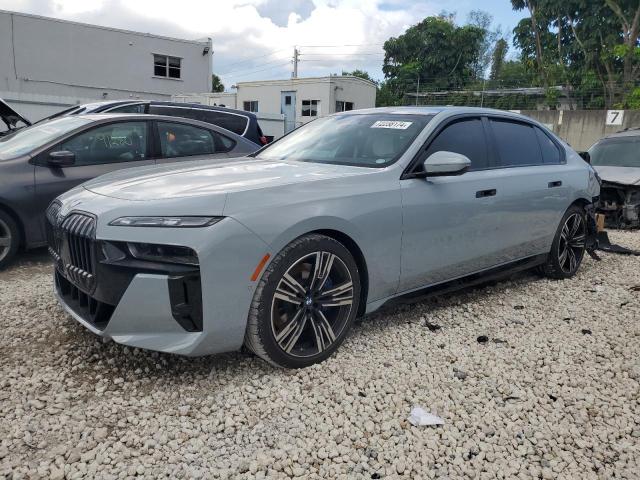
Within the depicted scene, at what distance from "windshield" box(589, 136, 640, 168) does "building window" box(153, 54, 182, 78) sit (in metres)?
24.2

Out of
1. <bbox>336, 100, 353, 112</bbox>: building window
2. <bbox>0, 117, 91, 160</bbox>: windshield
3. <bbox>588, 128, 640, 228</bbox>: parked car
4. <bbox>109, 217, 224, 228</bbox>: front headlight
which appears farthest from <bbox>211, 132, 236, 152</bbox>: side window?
<bbox>336, 100, 353, 112</bbox>: building window

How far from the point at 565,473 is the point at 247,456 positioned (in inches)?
54.4

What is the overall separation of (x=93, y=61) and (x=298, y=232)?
27294mm

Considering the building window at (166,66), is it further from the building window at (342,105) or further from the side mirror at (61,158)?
the side mirror at (61,158)

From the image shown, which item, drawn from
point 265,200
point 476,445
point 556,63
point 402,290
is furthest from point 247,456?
point 556,63

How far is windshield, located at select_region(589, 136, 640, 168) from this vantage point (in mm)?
8625

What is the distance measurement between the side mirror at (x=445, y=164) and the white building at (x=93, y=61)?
2240 cm

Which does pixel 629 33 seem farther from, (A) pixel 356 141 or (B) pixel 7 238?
(B) pixel 7 238

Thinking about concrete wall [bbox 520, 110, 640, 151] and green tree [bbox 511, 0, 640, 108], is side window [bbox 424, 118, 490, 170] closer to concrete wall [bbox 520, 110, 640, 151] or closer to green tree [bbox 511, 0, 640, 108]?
concrete wall [bbox 520, 110, 640, 151]

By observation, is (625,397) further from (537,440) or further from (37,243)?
(37,243)

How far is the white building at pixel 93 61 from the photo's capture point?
24219mm

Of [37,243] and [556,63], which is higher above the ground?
[556,63]

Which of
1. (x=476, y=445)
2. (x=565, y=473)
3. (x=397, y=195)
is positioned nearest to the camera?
(x=565, y=473)

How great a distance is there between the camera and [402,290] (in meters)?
3.50
